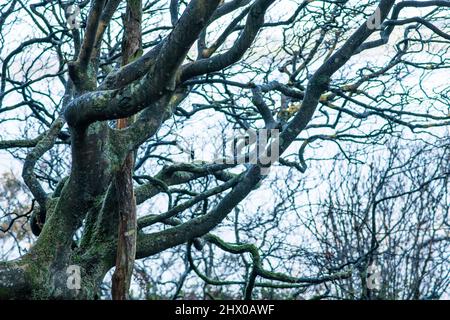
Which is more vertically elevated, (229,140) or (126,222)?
(229,140)

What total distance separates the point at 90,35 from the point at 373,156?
7697 mm

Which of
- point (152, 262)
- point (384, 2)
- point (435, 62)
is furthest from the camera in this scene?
point (152, 262)

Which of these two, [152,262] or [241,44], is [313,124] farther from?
[152,262]

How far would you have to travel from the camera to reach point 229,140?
1060cm

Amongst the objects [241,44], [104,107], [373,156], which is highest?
[373,156]

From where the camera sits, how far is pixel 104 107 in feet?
17.7

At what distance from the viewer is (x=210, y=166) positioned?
8258 mm

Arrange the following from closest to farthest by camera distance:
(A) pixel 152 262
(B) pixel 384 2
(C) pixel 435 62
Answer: (B) pixel 384 2, (C) pixel 435 62, (A) pixel 152 262

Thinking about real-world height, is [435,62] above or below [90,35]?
above

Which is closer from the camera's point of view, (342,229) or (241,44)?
(241,44)

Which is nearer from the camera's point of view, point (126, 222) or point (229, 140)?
point (126, 222)

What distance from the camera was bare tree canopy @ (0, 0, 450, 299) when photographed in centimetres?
612

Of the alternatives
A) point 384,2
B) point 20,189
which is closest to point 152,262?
point 20,189

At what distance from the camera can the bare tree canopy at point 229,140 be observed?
6117mm
